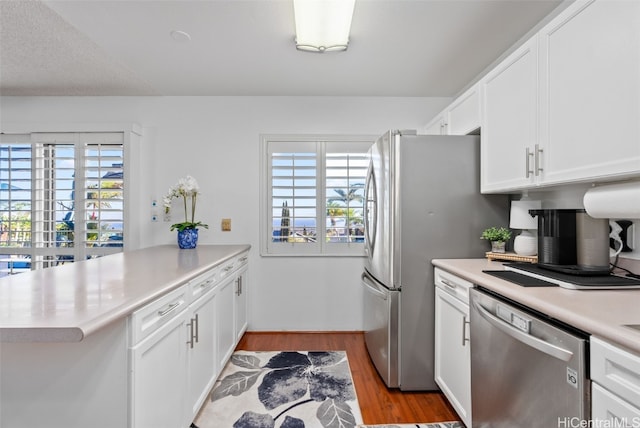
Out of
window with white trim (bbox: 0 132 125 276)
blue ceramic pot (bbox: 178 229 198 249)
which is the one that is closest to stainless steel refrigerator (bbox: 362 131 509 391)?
blue ceramic pot (bbox: 178 229 198 249)

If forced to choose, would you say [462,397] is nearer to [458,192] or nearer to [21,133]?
[458,192]

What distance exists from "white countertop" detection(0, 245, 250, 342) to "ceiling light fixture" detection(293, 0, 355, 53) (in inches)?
60.2

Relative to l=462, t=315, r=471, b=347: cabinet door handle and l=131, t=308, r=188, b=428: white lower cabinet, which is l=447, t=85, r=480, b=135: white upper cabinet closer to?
l=462, t=315, r=471, b=347: cabinet door handle

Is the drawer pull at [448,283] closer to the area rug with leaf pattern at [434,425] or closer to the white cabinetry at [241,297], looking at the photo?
the area rug with leaf pattern at [434,425]

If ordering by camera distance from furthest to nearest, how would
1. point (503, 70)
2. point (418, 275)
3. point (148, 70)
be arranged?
point (148, 70) → point (418, 275) → point (503, 70)

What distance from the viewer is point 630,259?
55.6 inches

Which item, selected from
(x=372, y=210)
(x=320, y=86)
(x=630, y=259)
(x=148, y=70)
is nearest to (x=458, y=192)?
(x=372, y=210)

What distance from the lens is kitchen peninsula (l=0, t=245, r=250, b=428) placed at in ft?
3.03

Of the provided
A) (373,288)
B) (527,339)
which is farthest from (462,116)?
(527,339)

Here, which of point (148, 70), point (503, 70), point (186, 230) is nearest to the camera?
point (503, 70)

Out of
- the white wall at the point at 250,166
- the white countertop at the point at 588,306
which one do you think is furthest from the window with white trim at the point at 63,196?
the white countertop at the point at 588,306

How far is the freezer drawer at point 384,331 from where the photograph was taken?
78.5 inches

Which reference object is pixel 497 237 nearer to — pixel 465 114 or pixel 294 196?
pixel 465 114

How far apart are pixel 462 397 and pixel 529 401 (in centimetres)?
61
